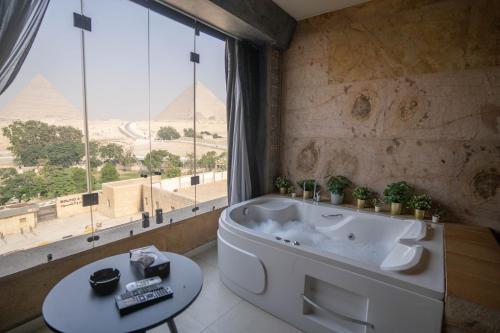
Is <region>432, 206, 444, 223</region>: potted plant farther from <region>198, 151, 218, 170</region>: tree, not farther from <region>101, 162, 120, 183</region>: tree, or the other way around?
<region>101, 162, 120, 183</region>: tree

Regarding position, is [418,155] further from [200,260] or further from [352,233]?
[200,260]

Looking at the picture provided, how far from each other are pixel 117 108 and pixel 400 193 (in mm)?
2683

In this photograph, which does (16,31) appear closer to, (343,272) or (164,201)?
(164,201)

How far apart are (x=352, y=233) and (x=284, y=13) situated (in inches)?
98.0

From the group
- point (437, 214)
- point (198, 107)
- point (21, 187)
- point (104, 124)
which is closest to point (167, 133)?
point (198, 107)

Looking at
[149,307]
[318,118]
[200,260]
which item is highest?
[318,118]

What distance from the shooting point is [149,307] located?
1.13m

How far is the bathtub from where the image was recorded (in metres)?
1.38

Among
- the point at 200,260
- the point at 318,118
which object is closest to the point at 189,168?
the point at 200,260

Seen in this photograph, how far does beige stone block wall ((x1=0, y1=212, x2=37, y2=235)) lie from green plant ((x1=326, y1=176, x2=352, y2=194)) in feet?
8.67

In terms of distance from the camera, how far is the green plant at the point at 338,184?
9.11ft

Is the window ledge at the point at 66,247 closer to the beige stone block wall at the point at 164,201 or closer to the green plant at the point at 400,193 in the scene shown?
→ the beige stone block wall at the point at 164,201

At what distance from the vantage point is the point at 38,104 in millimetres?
1644

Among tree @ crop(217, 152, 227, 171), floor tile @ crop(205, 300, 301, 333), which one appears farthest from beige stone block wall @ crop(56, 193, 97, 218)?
tree @ crop(217, 152, 227, 171)
